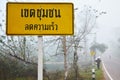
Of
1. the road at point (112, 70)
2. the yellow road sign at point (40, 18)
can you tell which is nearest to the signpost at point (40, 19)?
the yellow road sign at point (40, 18)

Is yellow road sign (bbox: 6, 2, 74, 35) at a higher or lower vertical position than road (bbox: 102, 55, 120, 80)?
higher

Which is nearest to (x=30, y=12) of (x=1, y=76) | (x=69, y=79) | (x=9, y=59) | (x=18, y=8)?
(x=18, y=8)

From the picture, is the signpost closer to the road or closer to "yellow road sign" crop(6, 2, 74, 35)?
"yellow road sign" crop(6, 2, 74, 35)

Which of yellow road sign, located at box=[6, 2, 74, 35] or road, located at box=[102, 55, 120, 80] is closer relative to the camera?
yellow road sign, located at box=[6, 2, 74, 35]

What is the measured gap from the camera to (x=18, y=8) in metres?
6.20

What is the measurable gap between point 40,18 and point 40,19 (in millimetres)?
17

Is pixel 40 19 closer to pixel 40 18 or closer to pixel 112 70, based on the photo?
pixel 40 18

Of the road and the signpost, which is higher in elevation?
the signpost

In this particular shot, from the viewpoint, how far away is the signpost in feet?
20.2

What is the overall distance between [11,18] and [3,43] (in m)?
8.43

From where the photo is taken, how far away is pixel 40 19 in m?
6.20

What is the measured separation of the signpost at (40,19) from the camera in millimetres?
6156

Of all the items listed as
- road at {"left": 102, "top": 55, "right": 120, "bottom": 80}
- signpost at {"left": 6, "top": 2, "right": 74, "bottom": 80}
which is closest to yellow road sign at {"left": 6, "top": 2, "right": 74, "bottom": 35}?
signpost at {"left": 6, "top": 2, "right": 74, "bottom": 80}

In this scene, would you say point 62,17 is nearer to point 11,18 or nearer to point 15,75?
A: point 11,18
